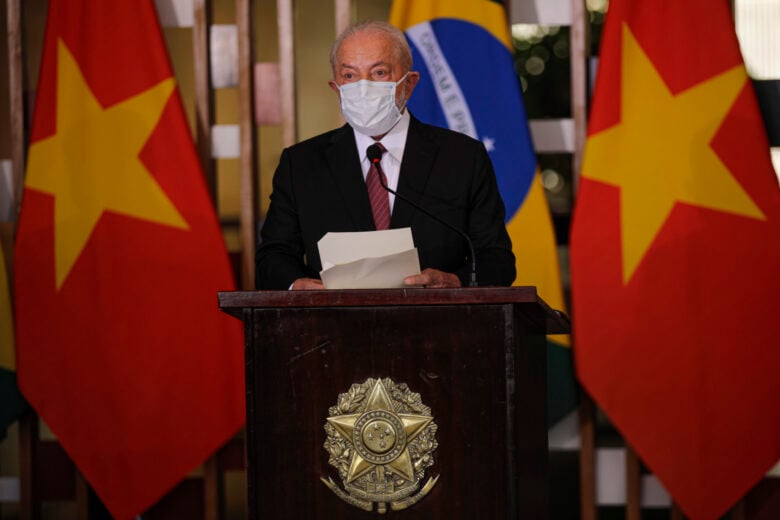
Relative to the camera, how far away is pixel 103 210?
160 inches

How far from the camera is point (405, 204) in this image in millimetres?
2664

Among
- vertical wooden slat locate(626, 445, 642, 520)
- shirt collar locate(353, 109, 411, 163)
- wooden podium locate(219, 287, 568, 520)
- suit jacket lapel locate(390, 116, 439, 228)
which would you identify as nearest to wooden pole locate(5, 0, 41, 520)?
shirt collar locate(353, 109, 411, 163)

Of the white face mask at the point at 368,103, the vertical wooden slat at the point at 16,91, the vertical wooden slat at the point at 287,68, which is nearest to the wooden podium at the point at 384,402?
the white face mask at the point at 368,103

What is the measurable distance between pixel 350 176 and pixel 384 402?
826 millimetres

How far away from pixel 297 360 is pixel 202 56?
244 centimetres

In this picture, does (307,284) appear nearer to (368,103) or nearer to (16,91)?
(368,103)

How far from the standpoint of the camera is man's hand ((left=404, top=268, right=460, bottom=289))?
84.2 inches

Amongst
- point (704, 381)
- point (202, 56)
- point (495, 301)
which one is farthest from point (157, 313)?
point (495, 301)

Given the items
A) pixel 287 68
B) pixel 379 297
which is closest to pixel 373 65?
pixel 379 297

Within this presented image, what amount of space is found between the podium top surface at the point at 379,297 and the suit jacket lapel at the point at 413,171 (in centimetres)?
62

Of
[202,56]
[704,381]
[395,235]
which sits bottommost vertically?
[704,381]

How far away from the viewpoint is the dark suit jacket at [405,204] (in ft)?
8.71

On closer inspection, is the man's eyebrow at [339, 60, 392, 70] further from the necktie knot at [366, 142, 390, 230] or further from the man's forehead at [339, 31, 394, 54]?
the necktie knot at [366, 142, 390, 230]

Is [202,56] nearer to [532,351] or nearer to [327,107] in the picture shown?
[327,107]
